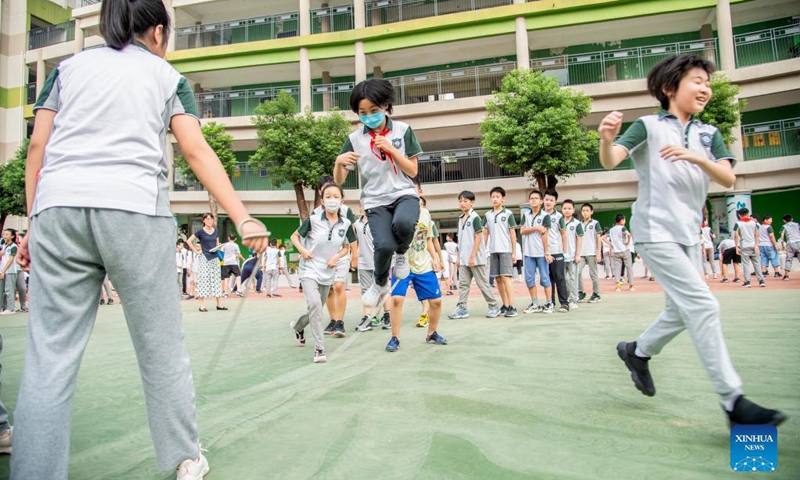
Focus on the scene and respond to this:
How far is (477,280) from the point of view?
8523 mm

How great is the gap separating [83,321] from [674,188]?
2.94m

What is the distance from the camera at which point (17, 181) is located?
1098 inches

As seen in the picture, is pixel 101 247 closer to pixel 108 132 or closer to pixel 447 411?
pixel 108 132

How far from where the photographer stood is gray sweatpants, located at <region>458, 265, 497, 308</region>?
8.42 metres

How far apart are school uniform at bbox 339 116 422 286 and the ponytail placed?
247 centimetres

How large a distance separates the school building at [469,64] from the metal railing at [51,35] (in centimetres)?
144

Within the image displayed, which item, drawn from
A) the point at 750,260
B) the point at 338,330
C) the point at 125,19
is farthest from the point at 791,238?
the point at 125,19

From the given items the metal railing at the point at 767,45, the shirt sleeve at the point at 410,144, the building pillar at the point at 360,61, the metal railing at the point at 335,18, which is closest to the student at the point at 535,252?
the shirt sleeve at the point at 410,144

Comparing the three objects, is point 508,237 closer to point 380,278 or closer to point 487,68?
point 380,278

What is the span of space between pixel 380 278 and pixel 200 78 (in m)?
29.6

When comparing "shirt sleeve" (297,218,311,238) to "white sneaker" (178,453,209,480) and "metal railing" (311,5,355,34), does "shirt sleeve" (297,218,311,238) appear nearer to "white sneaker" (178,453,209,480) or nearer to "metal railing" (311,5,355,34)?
"white sneaker" (178,453,209,480)

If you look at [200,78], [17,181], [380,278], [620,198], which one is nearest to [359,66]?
[200,78]

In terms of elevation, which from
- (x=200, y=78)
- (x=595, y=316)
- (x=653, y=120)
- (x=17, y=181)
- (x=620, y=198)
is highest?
(x=200, y=78)

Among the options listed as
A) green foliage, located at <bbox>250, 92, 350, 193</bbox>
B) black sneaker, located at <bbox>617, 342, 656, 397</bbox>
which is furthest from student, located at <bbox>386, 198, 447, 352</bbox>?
green foliage, located at <bbox>250, 92, 350, 193</bbox>
